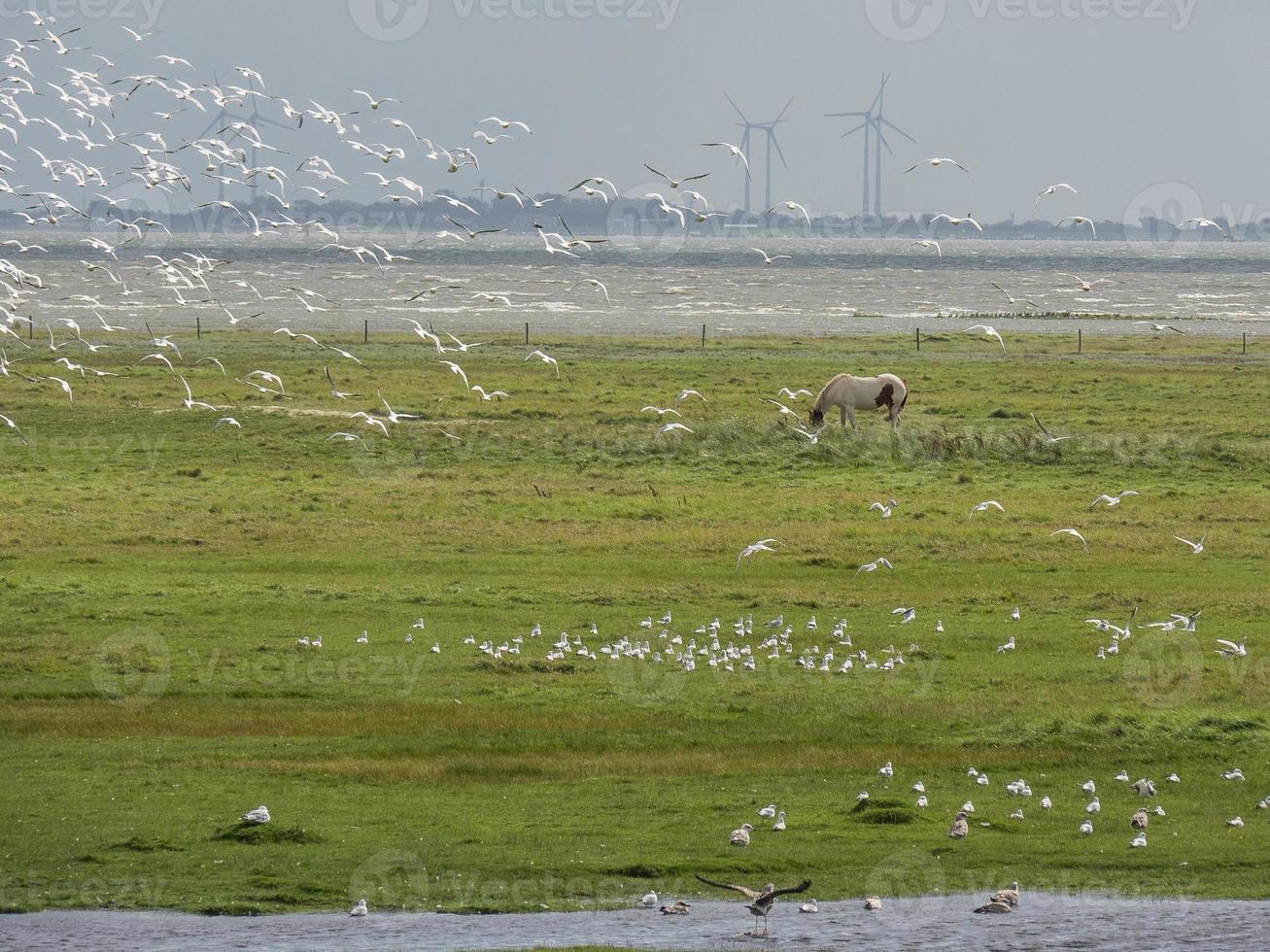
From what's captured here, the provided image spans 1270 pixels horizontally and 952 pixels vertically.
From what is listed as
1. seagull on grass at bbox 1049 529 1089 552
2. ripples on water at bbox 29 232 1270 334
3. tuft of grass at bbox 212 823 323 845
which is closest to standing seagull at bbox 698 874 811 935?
tuft of grass at bbox 212 823 323 845

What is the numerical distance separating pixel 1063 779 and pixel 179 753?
984cm

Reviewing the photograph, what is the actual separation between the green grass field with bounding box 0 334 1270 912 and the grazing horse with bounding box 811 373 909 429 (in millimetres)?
1592

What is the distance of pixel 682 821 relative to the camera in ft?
54.1

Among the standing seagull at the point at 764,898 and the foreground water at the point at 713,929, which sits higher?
the standing seagull at the point at 764,898

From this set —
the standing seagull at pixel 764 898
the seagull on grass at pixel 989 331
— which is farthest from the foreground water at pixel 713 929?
the seagull on grass at pixel 989 331

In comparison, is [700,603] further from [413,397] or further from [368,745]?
[413,397]

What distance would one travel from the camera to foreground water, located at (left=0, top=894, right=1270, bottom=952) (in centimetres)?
1373

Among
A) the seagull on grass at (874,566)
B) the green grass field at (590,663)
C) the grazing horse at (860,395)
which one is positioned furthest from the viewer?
the grazing horse at (860,395)

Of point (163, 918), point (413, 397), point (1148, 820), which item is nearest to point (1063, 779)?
point (1148, 820)

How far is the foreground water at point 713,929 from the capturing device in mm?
13727

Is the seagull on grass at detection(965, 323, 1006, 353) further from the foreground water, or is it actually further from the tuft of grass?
the tuft of grass

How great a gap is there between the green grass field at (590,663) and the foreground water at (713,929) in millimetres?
323

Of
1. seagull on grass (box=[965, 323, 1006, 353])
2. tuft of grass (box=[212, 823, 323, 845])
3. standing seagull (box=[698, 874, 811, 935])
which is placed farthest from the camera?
seagull on grass (box=[965, 323, 1006, 353])

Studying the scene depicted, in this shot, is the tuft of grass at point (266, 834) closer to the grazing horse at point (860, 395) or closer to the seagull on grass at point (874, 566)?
the seagull on grass at point (874, 566)
